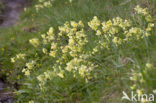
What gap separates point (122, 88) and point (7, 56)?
10.2 feet

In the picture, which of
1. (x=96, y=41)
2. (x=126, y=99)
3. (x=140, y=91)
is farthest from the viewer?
(x=96, y=41)

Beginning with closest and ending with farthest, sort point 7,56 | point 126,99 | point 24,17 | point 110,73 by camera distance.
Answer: point 126,99 < point 110,73 < point 7,56 < point 24,17

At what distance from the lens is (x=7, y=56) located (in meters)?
4.99

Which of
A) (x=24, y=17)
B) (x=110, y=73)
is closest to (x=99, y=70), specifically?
(x=110, y=73)

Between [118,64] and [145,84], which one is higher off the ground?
[118,64]

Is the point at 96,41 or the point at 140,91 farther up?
the point at 96,41

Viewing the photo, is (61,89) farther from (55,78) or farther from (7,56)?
(7,56)

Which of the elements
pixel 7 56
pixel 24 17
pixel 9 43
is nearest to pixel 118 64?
pixel 7 56

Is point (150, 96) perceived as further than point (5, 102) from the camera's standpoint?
No

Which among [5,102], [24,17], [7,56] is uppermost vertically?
[24,17]

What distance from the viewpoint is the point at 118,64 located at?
2947 millimetres

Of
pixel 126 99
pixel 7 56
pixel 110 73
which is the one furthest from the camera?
pixel 7 56

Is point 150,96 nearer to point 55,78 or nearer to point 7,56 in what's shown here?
point 55,78

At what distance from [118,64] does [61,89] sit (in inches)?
32.9
